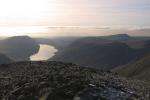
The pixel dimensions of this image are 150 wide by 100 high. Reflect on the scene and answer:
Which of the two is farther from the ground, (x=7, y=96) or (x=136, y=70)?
(x=7, y=96)

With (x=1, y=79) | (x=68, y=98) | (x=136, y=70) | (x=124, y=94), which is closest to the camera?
(x=68, y=98)

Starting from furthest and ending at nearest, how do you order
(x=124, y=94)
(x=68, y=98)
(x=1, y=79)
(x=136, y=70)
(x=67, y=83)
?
(x=136, y=70) < (x=1, y=79) < (x=67, y=83) < (x=124, y=94) < (x=68, y=98)

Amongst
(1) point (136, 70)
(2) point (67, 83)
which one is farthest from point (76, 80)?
(1) point (136, 70)

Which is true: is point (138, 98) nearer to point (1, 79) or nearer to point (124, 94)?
point (124, 94)

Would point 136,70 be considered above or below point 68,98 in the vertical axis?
below

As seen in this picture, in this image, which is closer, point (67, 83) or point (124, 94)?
point (124, 94)

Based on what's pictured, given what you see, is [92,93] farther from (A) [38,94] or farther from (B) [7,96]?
(B) [7,96]

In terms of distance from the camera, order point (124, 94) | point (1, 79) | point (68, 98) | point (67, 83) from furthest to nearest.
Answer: point (1, 79)
point (67, 83)
point (124, 94)
point (68, 98)

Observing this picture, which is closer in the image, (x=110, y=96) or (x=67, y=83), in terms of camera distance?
(x=110, y=96)

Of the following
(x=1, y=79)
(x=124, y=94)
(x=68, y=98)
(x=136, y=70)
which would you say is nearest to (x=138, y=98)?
(x=124, y=94)
